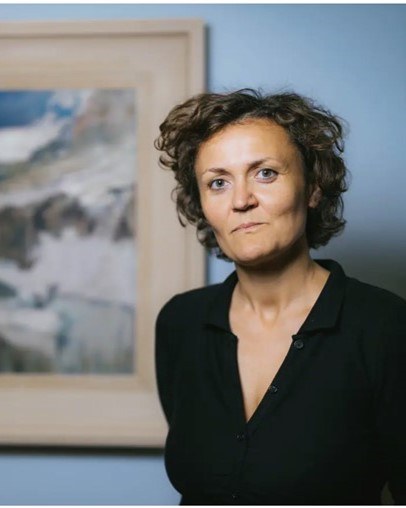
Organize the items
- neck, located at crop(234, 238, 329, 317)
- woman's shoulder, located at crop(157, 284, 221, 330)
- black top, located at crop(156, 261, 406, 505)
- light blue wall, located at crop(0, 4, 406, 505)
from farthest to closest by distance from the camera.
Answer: light blue wall, located at crop(0, 4, 406, 505) < woman's shoulder, located at crop(157, 284, 221, 330) < neck, located at crop(234, 238, 329, 317) < black top, located at crop(156, 261, 406, 505)

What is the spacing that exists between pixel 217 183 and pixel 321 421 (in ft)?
1.36

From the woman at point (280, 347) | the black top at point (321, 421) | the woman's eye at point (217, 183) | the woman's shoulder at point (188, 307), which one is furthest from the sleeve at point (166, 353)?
the woman's eye at point (217, 183)

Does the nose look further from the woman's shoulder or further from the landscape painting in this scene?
the landscape painting

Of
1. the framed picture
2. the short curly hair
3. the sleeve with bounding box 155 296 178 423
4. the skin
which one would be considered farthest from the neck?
the framed picture

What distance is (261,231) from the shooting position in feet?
3.70

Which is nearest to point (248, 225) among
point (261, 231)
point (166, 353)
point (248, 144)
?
point (261, 231)

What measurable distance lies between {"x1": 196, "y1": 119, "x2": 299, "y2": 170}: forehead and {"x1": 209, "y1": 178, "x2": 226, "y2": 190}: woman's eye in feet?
0.10

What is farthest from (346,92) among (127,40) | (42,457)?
(42,457)

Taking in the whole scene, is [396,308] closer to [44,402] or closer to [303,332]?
[303,332]

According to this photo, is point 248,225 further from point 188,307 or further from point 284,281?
point 188,307

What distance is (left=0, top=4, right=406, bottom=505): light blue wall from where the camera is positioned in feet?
5.46

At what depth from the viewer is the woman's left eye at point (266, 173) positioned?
115cm

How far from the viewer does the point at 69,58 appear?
170 centimetres

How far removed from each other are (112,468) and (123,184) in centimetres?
68
